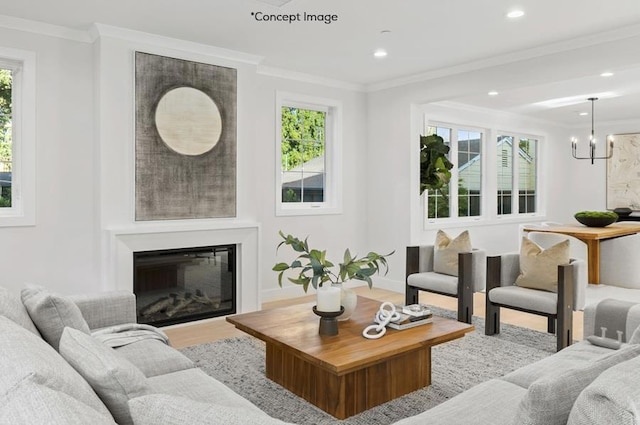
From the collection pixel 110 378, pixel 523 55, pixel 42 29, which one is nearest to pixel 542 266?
pixel 523 55

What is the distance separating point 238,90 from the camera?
4734 mm

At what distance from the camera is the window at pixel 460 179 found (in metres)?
6.96

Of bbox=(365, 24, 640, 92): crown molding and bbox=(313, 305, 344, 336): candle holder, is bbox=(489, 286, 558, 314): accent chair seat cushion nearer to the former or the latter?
bbox=(313, 305, 344, 336): candle holder

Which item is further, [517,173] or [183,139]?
[517,173]

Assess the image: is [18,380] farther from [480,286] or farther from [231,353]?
[480,286]

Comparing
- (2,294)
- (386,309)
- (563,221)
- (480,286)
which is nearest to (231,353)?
(386,309)

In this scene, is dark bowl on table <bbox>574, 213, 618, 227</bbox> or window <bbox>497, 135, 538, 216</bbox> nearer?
dark bowl on table <bbox>574, 213, 618, 227</bbox>

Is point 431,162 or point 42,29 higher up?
point 42,29

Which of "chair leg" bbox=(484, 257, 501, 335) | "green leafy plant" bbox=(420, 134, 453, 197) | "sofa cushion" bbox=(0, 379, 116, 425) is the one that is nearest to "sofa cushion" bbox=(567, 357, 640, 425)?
"sofa cushion" bbox=(0, 379, 116, 425)

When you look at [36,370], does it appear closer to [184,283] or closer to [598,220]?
[184,283]

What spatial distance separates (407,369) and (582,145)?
26.1 feet

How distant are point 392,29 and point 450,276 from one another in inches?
88.3

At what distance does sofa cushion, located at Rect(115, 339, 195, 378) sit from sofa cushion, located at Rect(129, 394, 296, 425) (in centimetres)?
124

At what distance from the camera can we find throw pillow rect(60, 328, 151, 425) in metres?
1.27
